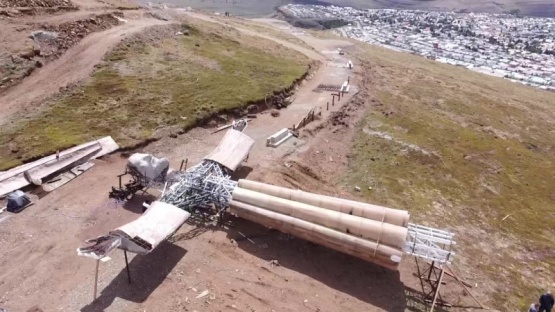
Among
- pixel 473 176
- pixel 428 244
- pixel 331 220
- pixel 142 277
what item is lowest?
pixel 473 176

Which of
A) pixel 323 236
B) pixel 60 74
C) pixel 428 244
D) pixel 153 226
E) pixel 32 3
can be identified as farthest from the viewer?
pixel 32 3

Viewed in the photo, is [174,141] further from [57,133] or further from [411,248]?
[411,248]

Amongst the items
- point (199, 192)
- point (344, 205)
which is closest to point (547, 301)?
point (344, 205)

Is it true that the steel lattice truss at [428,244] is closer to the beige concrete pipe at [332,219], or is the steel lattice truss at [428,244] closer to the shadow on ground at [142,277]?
the beige concrete pipe at [332,219]

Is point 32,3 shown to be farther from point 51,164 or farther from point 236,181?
point 236,181

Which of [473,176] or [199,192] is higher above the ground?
[199,192]

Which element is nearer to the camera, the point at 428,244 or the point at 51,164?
the point at 428,244

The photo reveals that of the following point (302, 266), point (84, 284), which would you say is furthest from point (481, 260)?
point (84, 284)

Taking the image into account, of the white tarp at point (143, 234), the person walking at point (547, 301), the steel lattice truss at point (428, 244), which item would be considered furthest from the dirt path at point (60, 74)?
the person walking at point (547, 301)

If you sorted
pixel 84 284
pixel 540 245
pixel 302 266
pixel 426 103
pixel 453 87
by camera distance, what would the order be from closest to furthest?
pixel 84 284 → pixel 302 266 → pixel 540 245 → pixel 426 103 → pixel 453 87
